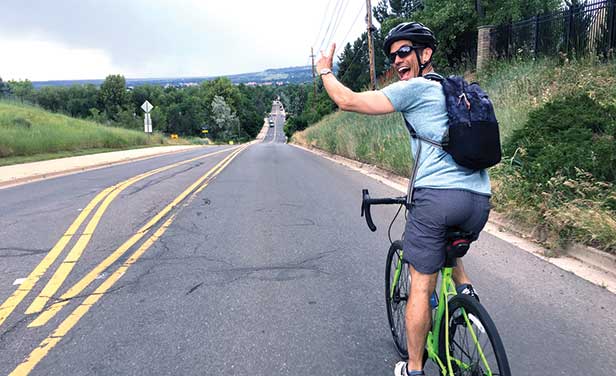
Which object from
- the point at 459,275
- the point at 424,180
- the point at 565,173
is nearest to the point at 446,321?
the point at 459,275

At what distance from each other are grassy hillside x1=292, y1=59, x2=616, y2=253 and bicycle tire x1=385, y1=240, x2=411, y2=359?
3010 mm

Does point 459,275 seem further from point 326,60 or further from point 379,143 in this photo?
point 379,143

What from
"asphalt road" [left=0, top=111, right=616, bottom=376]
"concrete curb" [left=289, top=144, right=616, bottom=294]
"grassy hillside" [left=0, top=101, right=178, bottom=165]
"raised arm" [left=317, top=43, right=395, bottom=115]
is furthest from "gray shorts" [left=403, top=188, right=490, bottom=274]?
"grassy hillside" [left=0, top=101, right=178, bottom=165]

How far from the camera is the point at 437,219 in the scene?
2635mm

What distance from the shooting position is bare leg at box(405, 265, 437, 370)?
2758 millimetres

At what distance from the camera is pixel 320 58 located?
9.86 feet

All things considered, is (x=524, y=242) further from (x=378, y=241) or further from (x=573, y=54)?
(x=573, y=54)

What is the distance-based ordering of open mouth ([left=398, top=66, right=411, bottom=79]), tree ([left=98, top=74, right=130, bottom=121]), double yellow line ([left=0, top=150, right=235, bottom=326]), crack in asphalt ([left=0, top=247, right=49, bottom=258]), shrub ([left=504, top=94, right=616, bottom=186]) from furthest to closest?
tree ([left=98, top=74, right=130, bottom=121])
shrub ([left=504, top=94, right=616, bottom=186])
crack in asphalt ([left=0, top=247, right=49, bottom=258])
double yellow line ([left=0, top=150, right=235, bottom=326])
open mouth ([left=398, top=66, right=411, bottom=79])

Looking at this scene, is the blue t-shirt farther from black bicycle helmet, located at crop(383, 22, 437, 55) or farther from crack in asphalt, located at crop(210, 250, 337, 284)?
crack in asphalt, located at crop(210, 250, 337, 284)

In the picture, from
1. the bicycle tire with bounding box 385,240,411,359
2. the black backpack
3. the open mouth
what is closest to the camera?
the black backpack

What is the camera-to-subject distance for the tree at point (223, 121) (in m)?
134

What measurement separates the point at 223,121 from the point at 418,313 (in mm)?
135009

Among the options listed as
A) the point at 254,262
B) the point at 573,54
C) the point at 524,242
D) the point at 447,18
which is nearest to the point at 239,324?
the point at 254,262

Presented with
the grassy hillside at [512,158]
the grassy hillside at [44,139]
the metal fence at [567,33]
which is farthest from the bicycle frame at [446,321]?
the grassy hillside at [44,139]
